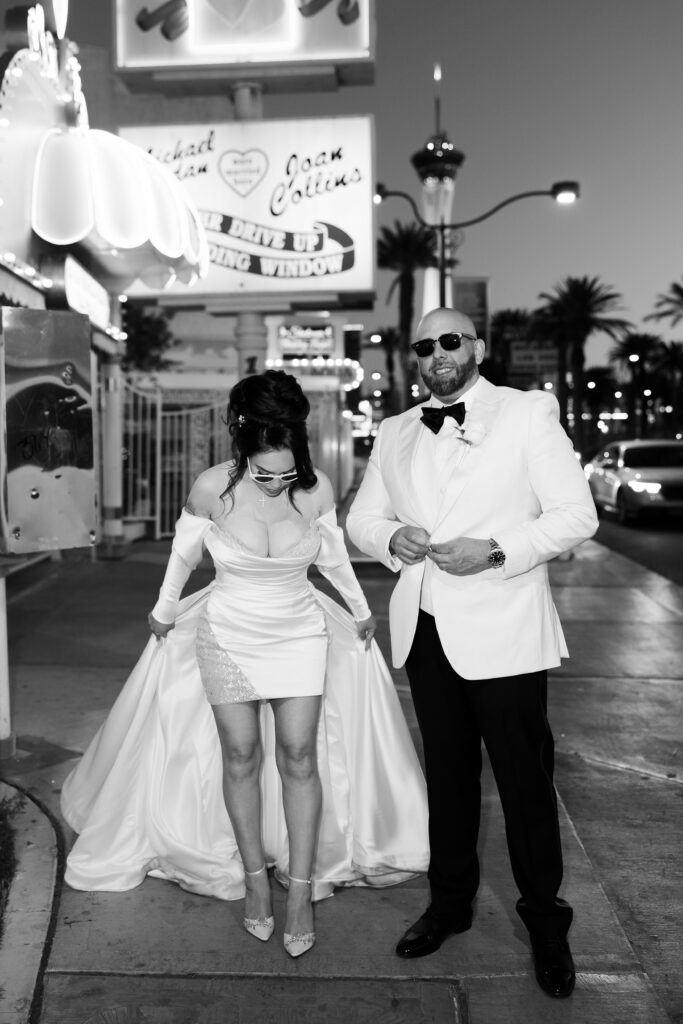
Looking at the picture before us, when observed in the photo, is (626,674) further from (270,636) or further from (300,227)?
(300,227)

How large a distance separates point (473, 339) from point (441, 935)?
199cm

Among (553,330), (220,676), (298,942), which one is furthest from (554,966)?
(553,330)

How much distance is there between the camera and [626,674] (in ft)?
25.0

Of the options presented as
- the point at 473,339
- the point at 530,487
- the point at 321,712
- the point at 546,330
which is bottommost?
the point at 321,712

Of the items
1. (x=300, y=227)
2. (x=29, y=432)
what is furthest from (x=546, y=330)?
(x=29, y=432)

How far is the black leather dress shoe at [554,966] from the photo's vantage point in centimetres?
318

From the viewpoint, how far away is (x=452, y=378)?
3334mm

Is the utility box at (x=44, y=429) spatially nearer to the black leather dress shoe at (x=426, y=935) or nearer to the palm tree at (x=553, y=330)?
the black leather dress shoe at (x=426, y=935)

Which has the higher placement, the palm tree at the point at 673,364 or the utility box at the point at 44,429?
the palm tree at the point at 673,364

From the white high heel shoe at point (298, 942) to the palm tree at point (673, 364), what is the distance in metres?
75.8

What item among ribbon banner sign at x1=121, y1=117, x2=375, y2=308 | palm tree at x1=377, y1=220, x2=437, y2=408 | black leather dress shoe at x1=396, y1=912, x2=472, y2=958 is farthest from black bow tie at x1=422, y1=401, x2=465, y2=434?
palm tree at x1=377, y1=220, x2=437, y2=408

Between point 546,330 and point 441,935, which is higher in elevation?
point 546,330

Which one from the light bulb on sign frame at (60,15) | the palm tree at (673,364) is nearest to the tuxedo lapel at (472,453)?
the light bulb on sign frame at (60,15)

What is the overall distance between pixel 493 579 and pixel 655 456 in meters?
19.2
